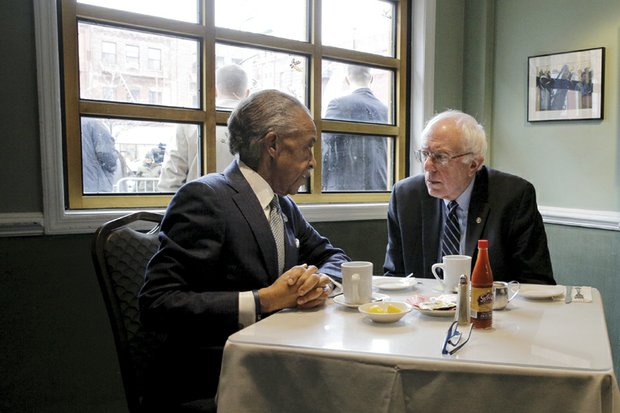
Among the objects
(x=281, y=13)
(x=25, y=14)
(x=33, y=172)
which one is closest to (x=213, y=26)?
(x=281, y=13)

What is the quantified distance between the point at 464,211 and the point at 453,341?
1.03 metres

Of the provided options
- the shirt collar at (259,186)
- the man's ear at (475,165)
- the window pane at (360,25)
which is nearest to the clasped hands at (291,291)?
the shirt collar at (259,186)

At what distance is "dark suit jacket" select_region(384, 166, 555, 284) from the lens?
1.80 m

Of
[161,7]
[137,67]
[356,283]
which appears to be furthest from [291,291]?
[161,7]

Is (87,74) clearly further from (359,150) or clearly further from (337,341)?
(337,341)

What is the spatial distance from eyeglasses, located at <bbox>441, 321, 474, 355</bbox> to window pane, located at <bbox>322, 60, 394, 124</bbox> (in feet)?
6.87

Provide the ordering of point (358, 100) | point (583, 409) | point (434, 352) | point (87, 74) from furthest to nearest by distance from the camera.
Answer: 1. point (358, 100)
2. point (87, 74)
3. point (434, 352)
4. point (583, 409)

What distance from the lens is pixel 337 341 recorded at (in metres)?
A: 1.04

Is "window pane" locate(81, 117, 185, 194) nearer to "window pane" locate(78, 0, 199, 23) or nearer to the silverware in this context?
"window pane" locate(78, 0, 199, 23)

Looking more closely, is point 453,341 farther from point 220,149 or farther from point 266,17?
point 266,17

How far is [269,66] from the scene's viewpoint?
9.08 ft

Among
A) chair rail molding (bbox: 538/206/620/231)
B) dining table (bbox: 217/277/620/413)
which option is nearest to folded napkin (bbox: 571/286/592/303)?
dining table (bbox: 217/277/620/413)

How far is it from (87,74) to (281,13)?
1.13 metres

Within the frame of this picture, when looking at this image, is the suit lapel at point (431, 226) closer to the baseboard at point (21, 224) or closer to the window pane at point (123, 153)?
the window pane at point (123, 153)
